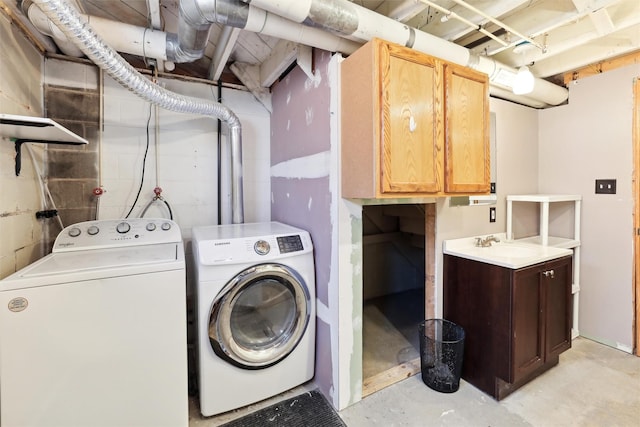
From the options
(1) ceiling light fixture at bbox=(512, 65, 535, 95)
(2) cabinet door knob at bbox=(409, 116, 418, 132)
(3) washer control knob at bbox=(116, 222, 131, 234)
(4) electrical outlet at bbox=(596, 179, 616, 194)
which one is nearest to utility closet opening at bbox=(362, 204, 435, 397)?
(2) cabinet door knob at bbox=(409, 116, 418, 132)

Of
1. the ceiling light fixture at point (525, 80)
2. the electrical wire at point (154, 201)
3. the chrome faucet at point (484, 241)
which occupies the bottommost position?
the chrome faucet at point (484, 241)

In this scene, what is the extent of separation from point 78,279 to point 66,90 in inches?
59.4

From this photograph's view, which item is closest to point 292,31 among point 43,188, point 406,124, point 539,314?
point 406,124

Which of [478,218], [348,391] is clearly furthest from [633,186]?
[348,391]

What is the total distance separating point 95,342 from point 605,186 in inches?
151

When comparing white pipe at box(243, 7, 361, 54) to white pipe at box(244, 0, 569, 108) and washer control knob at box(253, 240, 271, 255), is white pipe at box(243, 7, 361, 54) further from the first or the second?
washer control knob at box(253, 240, 271, 255)

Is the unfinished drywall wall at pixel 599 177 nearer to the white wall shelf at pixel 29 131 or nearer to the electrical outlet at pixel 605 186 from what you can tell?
the electrical outlet at pixel 605 186

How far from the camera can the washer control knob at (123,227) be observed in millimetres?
1884

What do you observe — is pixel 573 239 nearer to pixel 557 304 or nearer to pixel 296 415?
pixel 557 304

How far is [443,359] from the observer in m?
2.03

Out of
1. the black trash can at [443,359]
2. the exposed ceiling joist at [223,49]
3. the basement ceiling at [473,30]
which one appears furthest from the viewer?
the black trash can at [443,359]

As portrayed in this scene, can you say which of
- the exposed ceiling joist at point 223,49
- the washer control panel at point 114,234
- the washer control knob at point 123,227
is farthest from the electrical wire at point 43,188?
the exposed ceiling joist at point 223,49

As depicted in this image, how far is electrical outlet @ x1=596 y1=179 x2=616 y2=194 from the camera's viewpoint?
252 cm

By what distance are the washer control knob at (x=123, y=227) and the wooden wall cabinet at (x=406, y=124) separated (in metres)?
1.44
